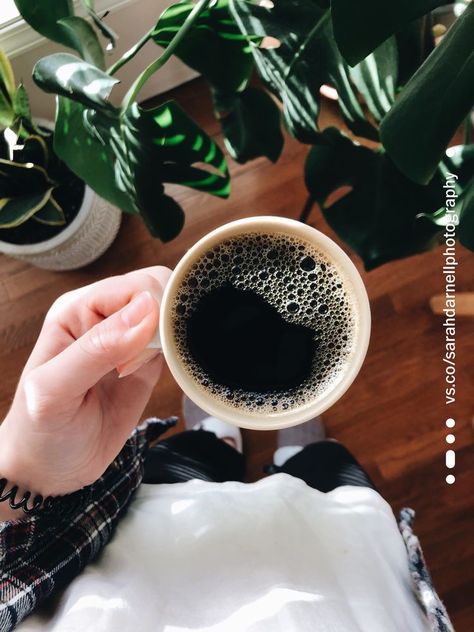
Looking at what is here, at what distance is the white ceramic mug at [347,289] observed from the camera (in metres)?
0.53

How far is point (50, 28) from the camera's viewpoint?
30.6 inches

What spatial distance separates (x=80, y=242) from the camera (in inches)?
44.8

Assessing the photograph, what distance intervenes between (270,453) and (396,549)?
18.9 inches

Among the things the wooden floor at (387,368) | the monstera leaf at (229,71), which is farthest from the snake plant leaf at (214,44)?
the wooden floor at (387,368)

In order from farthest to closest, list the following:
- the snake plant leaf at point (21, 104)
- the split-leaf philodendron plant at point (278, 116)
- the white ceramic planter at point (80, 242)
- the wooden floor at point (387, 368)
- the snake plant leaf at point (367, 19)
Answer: the wooden floor at point (387, 368)
the white ceramic planter at point (80, 242)
the snake plant leaf at point (21, 104)
the split-leaf philodendron plant at point (278, 116)
the snake plant leaf at point (367, 19)

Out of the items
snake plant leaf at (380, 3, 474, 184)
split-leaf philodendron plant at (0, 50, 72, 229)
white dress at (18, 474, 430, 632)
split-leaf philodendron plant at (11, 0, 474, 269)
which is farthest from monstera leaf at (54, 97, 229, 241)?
white dress at (18, 474, 430, 632)

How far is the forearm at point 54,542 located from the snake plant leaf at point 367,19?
0.64 meters

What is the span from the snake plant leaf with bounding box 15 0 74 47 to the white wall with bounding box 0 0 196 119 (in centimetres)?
34

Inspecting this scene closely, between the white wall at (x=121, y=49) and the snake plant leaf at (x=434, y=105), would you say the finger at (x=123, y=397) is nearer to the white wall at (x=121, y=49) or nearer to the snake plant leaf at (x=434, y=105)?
the snake plant leaf at (x=434, y=105)

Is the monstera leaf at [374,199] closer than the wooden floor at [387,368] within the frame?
Yes

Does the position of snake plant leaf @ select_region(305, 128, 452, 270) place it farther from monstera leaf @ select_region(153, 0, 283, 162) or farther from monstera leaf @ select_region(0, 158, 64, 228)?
monstera leaf @ select_region(0, 158, 64, 228)

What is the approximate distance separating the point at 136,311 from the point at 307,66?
0.45m

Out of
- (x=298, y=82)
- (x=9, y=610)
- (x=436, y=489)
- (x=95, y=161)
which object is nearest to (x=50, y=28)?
(x=95, y=161)

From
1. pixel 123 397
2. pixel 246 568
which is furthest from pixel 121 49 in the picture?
pixel 246 568
